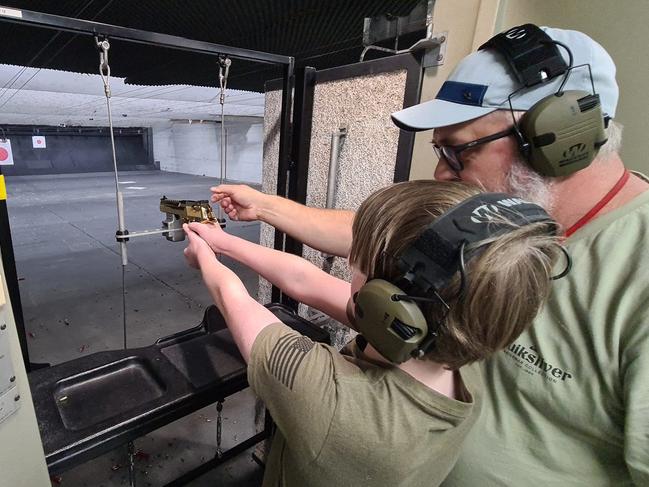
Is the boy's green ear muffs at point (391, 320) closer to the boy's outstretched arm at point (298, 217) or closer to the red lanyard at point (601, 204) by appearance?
the red lanyard at point (601, 204)

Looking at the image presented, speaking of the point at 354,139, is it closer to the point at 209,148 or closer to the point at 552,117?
the point at 552,117

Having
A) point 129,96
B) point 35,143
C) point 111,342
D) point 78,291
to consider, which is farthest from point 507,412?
point 35,143

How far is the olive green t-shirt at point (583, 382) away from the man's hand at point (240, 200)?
0.74m

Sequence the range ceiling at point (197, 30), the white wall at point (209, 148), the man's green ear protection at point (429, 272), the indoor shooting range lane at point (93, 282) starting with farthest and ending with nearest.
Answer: the white wall at point (209, 148) → the indoor shooting range lane at point (93, 282) → the range ceiling at point (197, 30) → the man's green ear protection at point (429, 272)

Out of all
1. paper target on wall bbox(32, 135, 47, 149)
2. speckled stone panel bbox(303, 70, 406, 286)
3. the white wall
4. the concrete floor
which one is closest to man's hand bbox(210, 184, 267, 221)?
speckled stone panel bbox(303, 70, 406, 286)

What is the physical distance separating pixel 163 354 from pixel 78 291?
265 centimetres

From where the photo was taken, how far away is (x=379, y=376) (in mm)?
469

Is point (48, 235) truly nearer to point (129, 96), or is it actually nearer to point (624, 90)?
point (129, 96)

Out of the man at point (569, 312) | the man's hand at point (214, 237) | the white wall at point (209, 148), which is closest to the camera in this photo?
the man at point (569, 312)

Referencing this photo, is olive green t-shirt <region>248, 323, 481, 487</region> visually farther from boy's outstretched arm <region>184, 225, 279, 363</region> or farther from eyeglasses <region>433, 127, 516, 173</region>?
eyeglasses <region>433, 127, 516, 173</region>

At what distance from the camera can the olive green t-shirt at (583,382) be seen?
0.46 metres

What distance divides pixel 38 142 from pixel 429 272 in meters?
14.8

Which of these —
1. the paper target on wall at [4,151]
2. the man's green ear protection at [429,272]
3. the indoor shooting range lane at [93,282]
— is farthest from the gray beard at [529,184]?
the indoor shooting range lane at [93,282]

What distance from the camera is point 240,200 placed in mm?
1092
